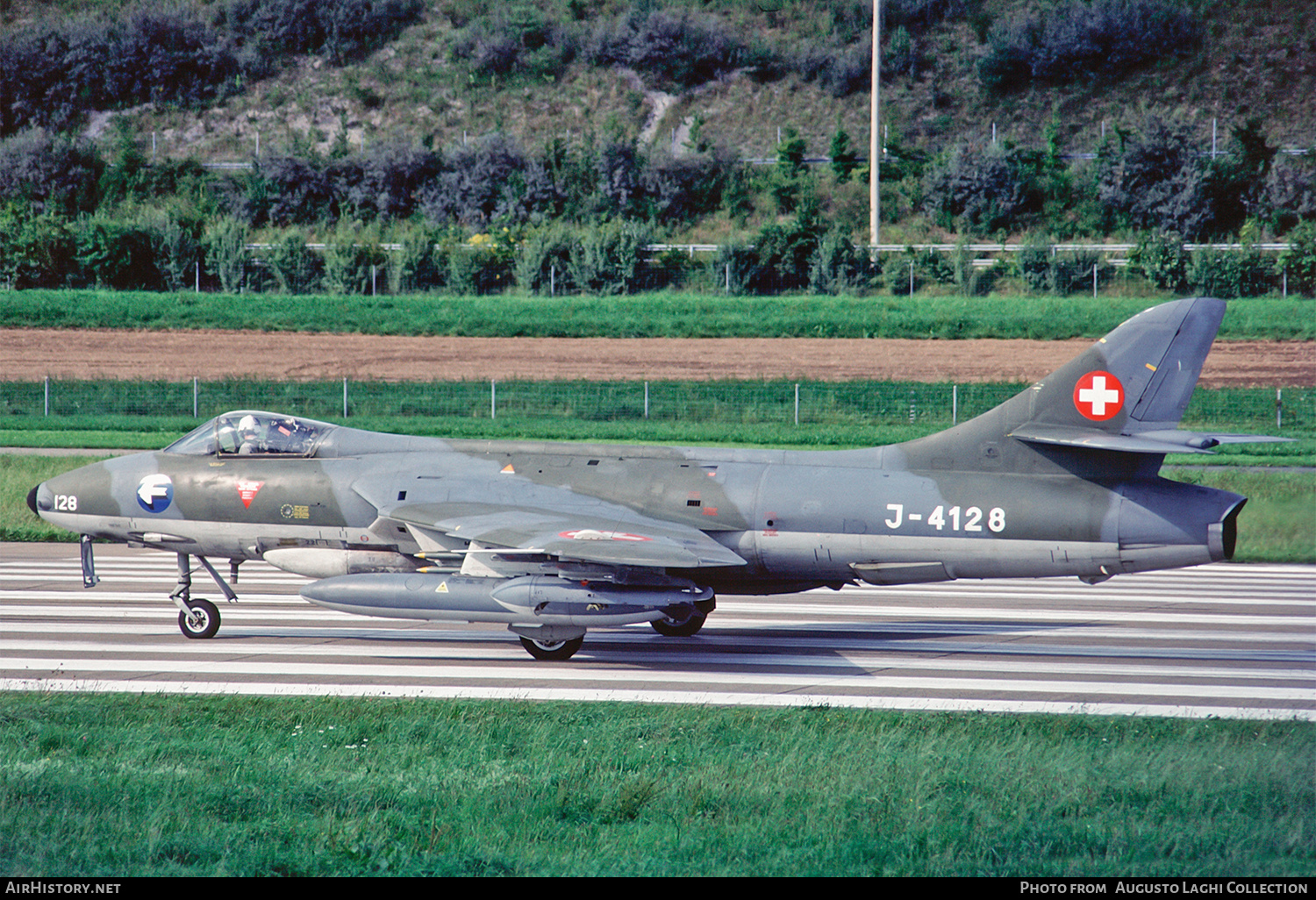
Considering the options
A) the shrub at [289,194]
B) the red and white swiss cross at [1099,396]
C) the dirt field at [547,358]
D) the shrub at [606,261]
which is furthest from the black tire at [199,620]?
the shrub at [289,194]

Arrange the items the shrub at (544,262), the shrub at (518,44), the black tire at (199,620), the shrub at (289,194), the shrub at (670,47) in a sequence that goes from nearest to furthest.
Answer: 1. the black tire at (199,620)
2. the shrub at (544,262)
3. the shrub at (289,194)
4. the shrub at (670,47)
5. the shrub at (518,44)

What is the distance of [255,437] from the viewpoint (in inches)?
631

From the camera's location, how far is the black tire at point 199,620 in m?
15.4

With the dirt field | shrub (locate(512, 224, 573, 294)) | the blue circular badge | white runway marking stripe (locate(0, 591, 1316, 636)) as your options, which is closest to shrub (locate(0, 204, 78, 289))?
the dirt field

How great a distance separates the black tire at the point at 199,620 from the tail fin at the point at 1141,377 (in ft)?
34.7

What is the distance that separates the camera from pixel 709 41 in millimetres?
83500

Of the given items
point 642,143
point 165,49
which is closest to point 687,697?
point 642,143

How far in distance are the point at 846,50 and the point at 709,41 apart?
376 inches

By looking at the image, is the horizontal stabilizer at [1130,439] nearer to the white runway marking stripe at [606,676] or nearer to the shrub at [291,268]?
the white runway marking stripe at [606,676]

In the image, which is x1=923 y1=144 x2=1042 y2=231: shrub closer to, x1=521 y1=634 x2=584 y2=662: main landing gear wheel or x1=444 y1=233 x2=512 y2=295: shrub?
x1=444 y1=233 x2=512 y2=295: shrub

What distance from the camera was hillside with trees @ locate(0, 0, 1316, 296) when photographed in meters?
65.4

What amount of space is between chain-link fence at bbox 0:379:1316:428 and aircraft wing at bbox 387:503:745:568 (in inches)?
1045
